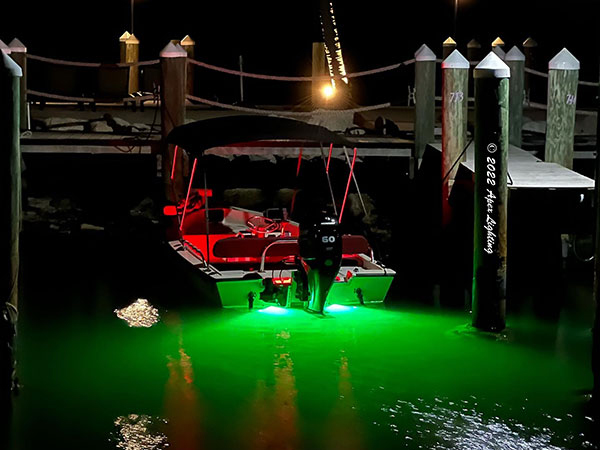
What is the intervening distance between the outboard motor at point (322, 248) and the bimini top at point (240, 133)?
1.71 m

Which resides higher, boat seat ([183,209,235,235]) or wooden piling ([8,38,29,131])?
wooden piling ([8,38,29,131])

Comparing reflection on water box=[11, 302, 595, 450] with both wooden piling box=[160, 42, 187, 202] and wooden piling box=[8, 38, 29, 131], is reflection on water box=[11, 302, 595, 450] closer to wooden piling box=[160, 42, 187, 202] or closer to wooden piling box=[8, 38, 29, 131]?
wooden piling box=[160, 42, 187, 202]

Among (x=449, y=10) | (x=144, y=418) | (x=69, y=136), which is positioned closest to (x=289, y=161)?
(x=69, y=136)

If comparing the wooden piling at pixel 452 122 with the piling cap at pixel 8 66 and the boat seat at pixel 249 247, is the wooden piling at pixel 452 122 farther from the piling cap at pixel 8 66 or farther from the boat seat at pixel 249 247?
the piling cap at pixel 8 66

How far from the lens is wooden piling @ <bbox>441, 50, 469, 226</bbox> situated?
14664 millimetres

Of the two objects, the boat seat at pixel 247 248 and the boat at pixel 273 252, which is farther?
the boat seat at pixel 247 248

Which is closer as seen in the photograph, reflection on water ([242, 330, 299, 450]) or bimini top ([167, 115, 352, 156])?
reflection on water ([242, 330, 299, 450])

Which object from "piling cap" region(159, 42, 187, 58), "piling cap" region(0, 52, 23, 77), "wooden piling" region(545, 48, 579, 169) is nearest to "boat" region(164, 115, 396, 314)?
"piling cap" region(159, 42, 187, 58)

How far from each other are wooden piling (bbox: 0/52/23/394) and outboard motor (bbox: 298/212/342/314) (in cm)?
391

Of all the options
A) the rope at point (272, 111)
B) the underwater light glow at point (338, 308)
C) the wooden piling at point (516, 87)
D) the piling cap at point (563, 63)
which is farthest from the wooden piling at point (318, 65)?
the underwater light glow at point (338, 308)

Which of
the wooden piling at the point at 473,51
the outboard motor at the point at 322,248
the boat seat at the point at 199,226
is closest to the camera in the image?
the outboard motor at the point at 322,248

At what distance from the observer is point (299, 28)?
1033 inches

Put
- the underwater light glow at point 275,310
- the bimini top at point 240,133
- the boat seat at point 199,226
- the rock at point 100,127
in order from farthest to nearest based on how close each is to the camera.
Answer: the rock at point 100,127
the boat seat at point 199,226
the bimini top at point 240,133
the underwater light glow at point 275,310

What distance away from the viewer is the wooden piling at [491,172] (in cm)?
1100
